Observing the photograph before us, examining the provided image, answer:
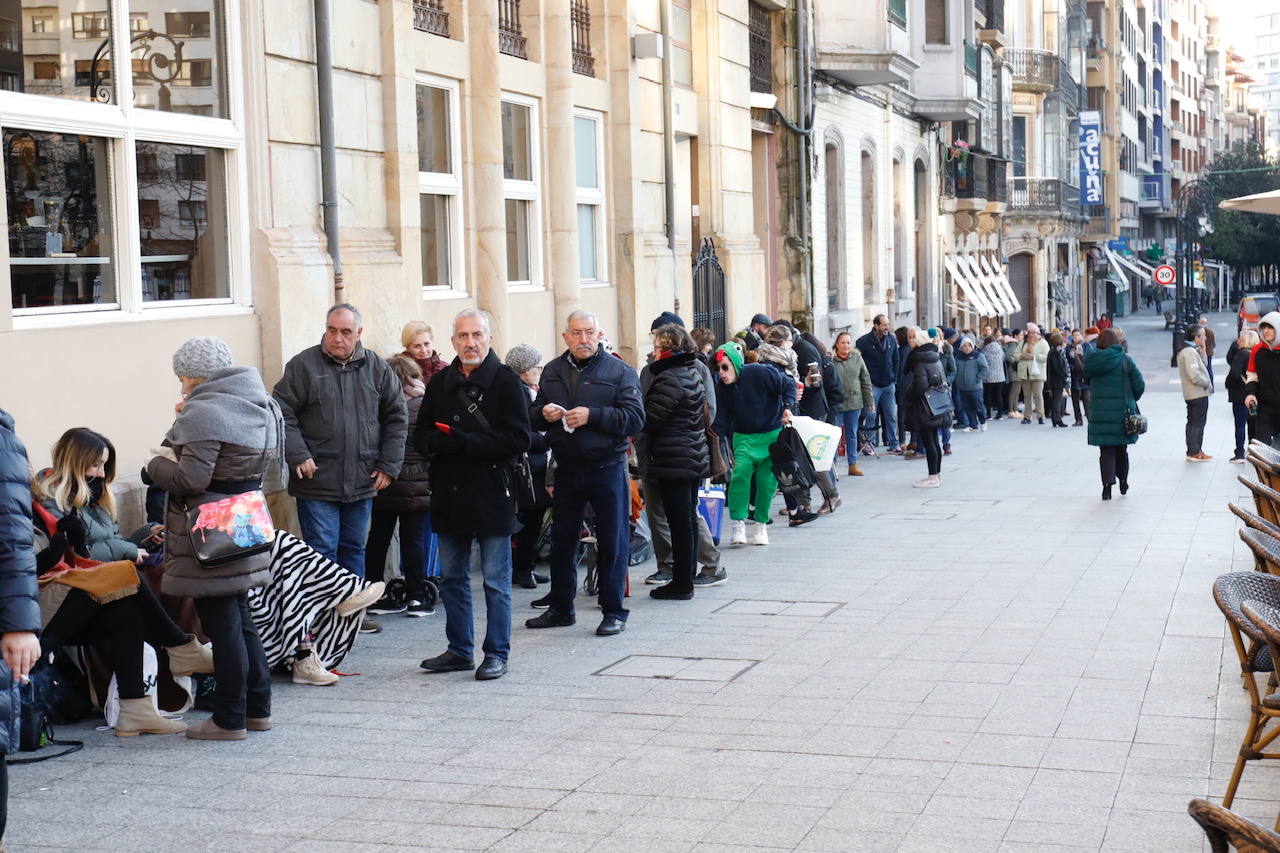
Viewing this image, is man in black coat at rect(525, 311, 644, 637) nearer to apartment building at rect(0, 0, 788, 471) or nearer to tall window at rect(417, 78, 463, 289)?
apartment building at rect(0, 0, 788, 471)

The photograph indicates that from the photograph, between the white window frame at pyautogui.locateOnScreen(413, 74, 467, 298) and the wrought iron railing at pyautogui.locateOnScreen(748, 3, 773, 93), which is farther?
the wrought iron railing at pyautogui.locateOnScreen(748, 3, 773, 93)

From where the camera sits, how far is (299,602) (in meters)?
8.11

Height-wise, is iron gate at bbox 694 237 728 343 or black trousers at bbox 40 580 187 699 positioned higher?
iron gate at bbox 694 237 728 343

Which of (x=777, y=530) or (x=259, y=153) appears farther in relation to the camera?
(x=777, y=530)

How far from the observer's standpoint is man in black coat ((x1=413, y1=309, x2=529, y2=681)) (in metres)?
8.23

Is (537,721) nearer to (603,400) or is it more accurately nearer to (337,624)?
(337,624)

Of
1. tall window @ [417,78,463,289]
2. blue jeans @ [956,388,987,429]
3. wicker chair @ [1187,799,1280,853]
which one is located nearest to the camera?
wicker chair @ [1187,799,1280,853]

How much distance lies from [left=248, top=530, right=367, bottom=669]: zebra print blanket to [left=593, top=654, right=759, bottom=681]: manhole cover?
50.9 inches

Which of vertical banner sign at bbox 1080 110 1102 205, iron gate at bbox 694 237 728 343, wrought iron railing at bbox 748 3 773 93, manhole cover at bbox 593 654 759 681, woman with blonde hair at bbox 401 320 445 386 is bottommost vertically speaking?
manhole cover at bbox 593 654 759 681

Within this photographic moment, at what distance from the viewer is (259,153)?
10.5 m

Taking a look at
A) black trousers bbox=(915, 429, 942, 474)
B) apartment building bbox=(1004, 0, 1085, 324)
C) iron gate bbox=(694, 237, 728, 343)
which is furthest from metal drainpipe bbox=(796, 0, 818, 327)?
apartment building bbox=(1004, 0, 1085, 324)

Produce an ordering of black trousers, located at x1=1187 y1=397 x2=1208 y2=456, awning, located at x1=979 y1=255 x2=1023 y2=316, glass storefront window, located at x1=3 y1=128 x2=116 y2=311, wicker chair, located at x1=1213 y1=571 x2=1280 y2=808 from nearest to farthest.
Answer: wicker chair, located at x1=1213 y1=571 x2=1280 y2=808
glass storefront window, located at x1=3 y1=128 x2=116 y2=311
black trousers, located at x1=1187 y1=397 x2=1208 y2=456
awning, located at x1=979 y1=255 x2=1023 y2=316

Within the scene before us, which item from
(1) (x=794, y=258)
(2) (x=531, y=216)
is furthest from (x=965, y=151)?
(2) (x=531, y=216)

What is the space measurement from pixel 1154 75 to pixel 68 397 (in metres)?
95.4
